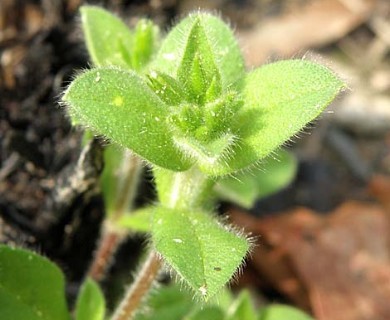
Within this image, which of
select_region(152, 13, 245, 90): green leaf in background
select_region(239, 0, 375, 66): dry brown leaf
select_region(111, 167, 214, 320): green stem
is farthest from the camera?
select_region(239, 0, 375, 66): dry brown leaf

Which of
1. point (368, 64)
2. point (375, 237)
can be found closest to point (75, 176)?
point (375, 237)

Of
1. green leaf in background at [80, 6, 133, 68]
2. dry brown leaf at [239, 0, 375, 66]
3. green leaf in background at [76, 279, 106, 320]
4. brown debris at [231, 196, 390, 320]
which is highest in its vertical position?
green leaf in background at [80, 6, 133, 68]

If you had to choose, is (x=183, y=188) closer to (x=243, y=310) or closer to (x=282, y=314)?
(x=243, y=310)

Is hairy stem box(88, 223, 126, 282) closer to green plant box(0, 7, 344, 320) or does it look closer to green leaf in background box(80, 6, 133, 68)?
green plant box(0, 7, 344, 320)

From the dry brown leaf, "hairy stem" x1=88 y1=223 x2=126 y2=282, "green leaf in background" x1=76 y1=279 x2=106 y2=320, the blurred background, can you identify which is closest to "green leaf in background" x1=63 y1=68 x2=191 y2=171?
the blurred background

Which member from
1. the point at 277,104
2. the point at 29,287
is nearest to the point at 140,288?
Answer: the point at 29,287

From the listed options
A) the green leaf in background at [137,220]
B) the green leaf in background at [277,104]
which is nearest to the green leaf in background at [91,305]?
the green leaf in background at [137,220]
